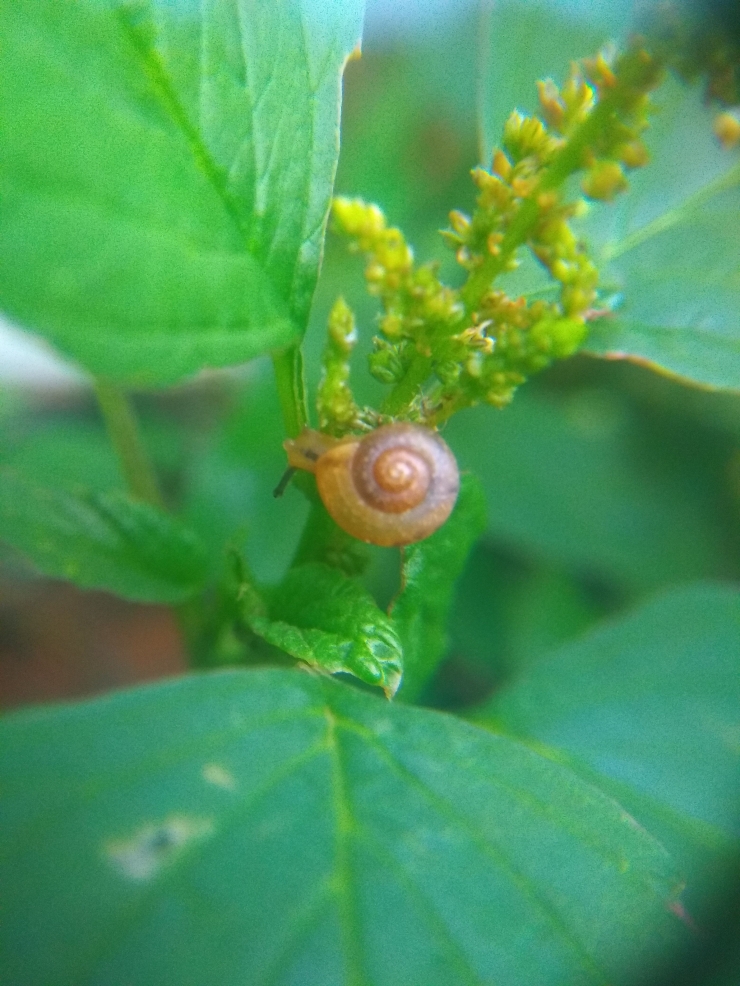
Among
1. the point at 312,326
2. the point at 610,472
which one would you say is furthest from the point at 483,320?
the point at 610,472

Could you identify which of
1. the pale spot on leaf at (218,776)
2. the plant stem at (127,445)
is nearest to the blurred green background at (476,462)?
the plant stem at (127,445)

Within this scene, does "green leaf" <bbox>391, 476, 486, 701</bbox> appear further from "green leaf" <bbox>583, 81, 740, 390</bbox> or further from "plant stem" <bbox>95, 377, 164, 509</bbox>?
"plant stem" <bbox>95, 377, 164, 509</bbox>

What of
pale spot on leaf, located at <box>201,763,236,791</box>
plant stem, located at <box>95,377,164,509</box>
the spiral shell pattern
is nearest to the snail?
the spiral shell pattern

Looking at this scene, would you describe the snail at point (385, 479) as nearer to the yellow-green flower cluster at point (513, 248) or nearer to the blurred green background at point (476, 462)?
the yellow-green flower cluster at point (513, 248)

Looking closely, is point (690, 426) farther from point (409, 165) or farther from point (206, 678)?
point (206, 678)

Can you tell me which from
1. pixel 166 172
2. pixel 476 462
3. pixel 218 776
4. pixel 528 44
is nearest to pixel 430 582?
pixel 218 776

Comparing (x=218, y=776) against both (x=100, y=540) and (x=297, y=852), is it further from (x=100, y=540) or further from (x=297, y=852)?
(x=100, y=540)
